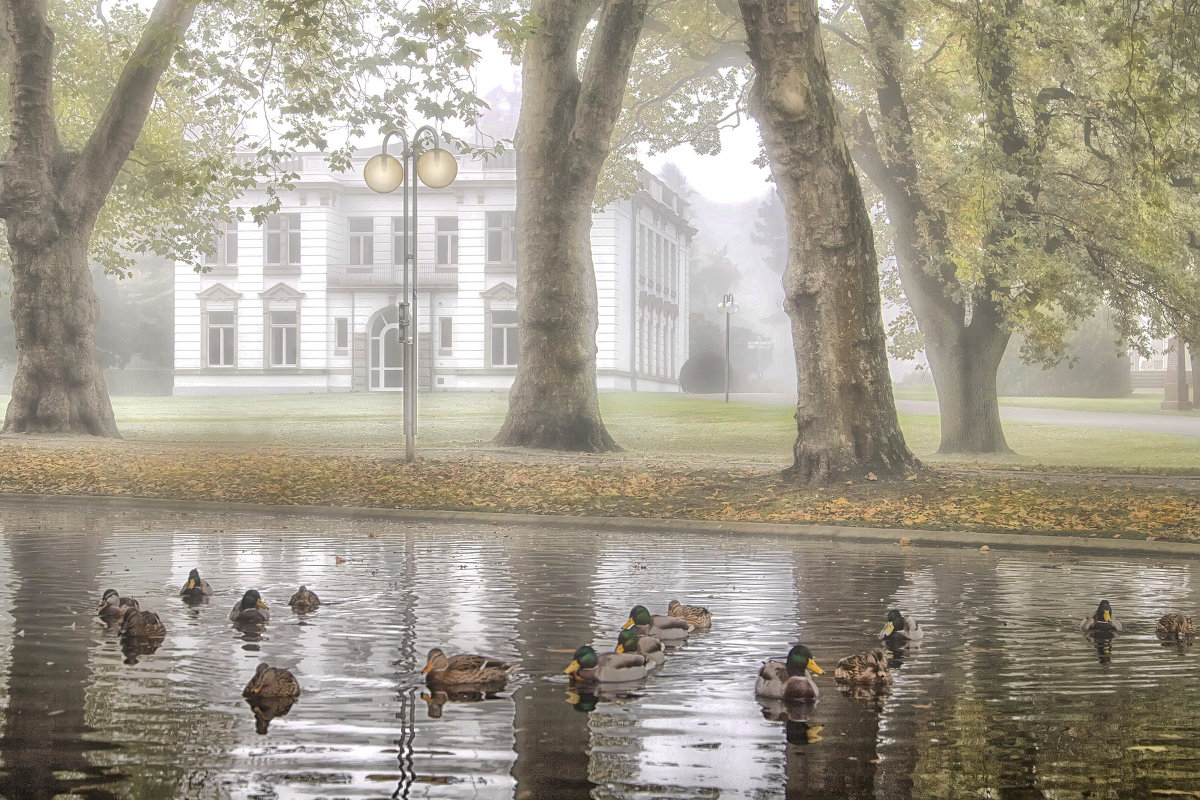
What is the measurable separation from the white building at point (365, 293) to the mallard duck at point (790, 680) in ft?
190

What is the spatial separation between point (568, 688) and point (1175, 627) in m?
4.23

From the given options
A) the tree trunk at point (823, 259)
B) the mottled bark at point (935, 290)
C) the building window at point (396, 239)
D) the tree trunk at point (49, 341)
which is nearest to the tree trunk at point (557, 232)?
the mottled bark at point (935, 290)

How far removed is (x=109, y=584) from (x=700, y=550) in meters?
6.20

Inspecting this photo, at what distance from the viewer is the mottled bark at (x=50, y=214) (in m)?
31.3

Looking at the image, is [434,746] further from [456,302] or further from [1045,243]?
[456,302]

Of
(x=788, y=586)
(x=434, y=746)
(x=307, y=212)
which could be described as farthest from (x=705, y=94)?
(x=434, y=746)

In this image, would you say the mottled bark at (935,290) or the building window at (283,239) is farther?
the building window at (283,239)

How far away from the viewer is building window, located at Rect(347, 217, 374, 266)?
68.4 meters

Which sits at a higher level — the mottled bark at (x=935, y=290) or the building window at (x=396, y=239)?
the building window at (x=396, y=239)

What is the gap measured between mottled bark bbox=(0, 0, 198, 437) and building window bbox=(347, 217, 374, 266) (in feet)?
117

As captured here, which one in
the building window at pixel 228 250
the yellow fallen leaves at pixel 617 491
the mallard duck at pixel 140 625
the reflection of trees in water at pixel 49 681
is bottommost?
the reflection of trees in water at pixel 49 681

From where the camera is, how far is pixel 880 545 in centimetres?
1612

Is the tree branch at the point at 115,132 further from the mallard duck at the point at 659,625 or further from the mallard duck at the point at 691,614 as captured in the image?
the mallard duck at the point at 659,625

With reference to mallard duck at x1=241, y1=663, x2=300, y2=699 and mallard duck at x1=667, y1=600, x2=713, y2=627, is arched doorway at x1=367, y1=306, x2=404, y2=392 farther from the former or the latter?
mallard duck at x1=241, y1=663, x2=300, y2=699
